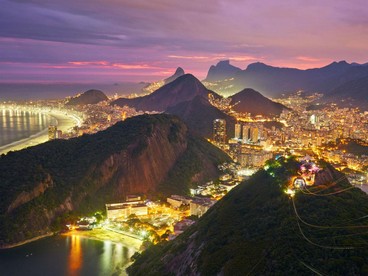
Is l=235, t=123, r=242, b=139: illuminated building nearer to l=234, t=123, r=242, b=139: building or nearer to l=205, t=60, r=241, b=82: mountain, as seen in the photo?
l=234, t=123, r=242, b=139: building

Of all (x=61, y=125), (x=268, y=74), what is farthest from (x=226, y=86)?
(x=61, y=125)

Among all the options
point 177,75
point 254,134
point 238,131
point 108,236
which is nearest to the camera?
point 108,236

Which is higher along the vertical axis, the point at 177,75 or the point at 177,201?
the point at 177,75

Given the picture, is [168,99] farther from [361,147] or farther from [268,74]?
[268,74]

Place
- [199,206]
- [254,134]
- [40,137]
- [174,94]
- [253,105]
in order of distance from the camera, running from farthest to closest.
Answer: [174,94]
[253,105]
[40,137]
[254,134]
[199,206]

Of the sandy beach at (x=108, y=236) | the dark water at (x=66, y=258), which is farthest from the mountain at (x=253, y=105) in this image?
the dark water at (x=66, y=258)

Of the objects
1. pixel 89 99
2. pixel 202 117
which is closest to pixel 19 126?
pixel 202 117

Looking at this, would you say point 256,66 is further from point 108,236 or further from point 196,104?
point 108,236
